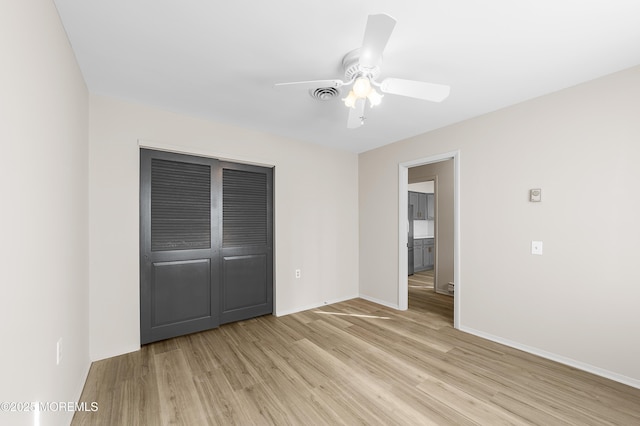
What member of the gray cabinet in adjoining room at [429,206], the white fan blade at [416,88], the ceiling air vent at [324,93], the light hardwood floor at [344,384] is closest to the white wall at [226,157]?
the light hardwood floor at [344,384]

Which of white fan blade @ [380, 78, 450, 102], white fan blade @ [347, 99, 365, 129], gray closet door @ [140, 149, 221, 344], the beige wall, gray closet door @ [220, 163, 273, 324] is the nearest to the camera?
white fan blade @ [380, 78, 450, 102]

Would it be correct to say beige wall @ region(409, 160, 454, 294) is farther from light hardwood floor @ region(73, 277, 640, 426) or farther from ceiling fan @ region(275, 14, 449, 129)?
ceiling fan @ region(275, 14, 449, 129)

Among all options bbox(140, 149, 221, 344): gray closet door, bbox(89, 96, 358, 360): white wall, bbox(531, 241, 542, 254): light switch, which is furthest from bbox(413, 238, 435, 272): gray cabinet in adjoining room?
bbox(140, 149, 221, 344): gray closet door

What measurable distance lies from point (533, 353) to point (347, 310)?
2.11 meters

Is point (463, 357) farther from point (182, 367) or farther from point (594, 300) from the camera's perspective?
point (182, 367)

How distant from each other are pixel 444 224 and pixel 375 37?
168 inches

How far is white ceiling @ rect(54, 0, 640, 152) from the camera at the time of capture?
5.01ft

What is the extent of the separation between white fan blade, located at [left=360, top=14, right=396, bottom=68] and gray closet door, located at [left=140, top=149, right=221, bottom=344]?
2252 millimetres

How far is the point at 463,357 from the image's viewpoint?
8.41ft

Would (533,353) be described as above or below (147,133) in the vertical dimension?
below

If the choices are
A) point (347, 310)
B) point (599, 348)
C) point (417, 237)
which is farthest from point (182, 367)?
point (417, 237)

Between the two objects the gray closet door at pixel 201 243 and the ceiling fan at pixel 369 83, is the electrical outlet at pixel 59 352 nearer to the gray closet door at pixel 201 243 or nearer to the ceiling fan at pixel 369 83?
the gray closet door at pixel 201 243

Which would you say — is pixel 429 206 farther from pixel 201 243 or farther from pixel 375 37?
pixel 375 37

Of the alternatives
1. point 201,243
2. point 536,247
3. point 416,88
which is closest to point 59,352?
point 201,243
